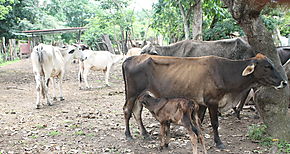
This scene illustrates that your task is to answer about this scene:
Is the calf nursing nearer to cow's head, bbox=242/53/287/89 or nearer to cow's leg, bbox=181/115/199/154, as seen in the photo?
cow's leg, bbox=181/115/199/154

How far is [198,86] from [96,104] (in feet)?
16.0

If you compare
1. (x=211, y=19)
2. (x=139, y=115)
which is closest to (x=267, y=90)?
(x=139, y=115)

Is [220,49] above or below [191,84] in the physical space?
above

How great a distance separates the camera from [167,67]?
19.5 ft

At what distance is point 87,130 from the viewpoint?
6.81 m

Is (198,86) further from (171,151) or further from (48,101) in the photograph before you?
(48,101)

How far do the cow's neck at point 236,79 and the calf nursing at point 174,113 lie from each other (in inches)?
34.2

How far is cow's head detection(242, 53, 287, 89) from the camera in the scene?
5398 mm

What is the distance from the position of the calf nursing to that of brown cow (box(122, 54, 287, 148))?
35 cm

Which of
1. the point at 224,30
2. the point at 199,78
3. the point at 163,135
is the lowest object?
the point at 163,135

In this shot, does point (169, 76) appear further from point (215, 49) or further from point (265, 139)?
point (215, 49)

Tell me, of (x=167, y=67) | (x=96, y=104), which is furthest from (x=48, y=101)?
(x=167, y=67)

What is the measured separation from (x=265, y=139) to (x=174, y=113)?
1834mm

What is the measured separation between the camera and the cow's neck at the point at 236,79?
564cm
